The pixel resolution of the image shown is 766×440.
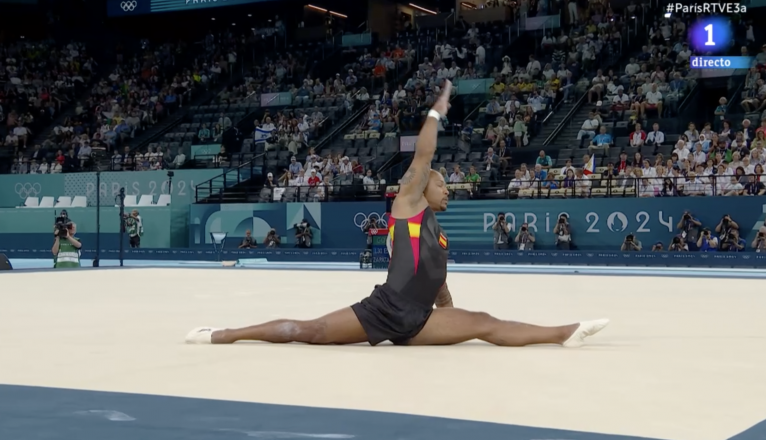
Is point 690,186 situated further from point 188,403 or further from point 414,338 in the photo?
point 188,403

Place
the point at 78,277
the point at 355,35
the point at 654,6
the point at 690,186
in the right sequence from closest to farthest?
the point at 78,277 < the point at 690,186 < the point at 654,6 < the point at 355,35

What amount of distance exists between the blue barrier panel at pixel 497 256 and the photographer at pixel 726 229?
38cm

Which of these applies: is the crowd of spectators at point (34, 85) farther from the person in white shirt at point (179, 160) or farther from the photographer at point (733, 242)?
the photographer at point (733, 242)

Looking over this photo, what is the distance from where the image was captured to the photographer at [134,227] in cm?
3180

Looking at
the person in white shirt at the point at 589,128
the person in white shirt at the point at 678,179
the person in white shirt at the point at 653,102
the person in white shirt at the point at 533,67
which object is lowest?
the person in white shirt at the point at 678,179

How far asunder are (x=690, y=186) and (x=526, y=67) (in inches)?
411

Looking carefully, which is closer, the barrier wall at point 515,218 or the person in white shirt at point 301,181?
the barrier wall at point 515,218

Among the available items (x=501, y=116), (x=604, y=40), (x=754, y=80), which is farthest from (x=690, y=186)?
(x=604, y=40)

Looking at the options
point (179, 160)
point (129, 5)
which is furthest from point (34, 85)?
point (179, 160)

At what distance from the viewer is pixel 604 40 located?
108ft

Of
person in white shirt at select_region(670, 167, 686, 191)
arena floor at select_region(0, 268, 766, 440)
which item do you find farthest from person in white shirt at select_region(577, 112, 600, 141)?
arena floor at select_region(0, 268, 766, 440)

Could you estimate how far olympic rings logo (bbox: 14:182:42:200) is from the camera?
35125mm

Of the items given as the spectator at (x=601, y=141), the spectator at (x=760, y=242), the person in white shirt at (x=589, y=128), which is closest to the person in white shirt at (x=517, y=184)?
the spectator at (x=601, y=141)

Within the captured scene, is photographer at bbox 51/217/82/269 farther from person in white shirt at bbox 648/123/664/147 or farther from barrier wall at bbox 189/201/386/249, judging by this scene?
person in white shirt at bbox 648/123/664/147
